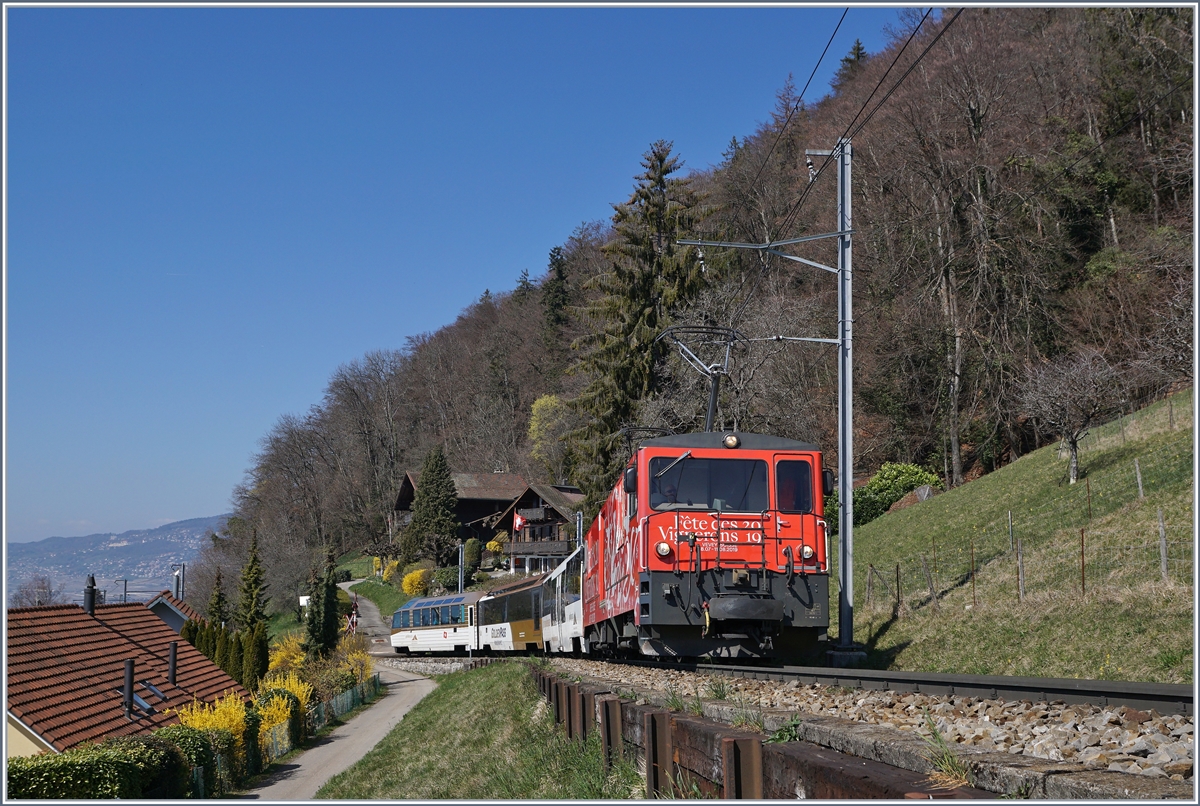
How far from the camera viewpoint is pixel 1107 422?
29188 mm

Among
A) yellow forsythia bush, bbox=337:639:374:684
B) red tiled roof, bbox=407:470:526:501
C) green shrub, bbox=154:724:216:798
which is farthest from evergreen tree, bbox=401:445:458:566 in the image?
green shrub, bbox=154:724:216:798

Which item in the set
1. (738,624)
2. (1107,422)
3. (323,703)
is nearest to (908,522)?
(1107,422)

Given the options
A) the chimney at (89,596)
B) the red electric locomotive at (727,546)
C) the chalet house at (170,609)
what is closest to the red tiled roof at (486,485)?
the chalet house at (170,609)

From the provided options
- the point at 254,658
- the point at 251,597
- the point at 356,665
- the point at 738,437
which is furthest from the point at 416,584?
the point at 738,437

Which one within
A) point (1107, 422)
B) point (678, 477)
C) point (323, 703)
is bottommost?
point (323, 703)

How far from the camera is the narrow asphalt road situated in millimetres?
19703

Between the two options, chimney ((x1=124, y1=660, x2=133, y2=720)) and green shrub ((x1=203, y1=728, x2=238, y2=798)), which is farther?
green shrub ((x1=203, y1=728, x2=238, y2=798))

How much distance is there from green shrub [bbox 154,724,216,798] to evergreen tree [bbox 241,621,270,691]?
14379 millimetres

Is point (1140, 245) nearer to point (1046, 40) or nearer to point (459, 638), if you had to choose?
point (1046, 40)

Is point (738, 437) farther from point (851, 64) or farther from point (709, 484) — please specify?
point (851, 64)

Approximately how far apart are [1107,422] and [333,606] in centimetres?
3462

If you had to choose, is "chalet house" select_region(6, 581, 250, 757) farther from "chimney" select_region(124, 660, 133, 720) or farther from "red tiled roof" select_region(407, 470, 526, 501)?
"red tiled roof" select_region(407, 470, 526, 501)

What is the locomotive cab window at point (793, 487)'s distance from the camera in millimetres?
13664

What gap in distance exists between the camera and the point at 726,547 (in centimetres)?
1327
